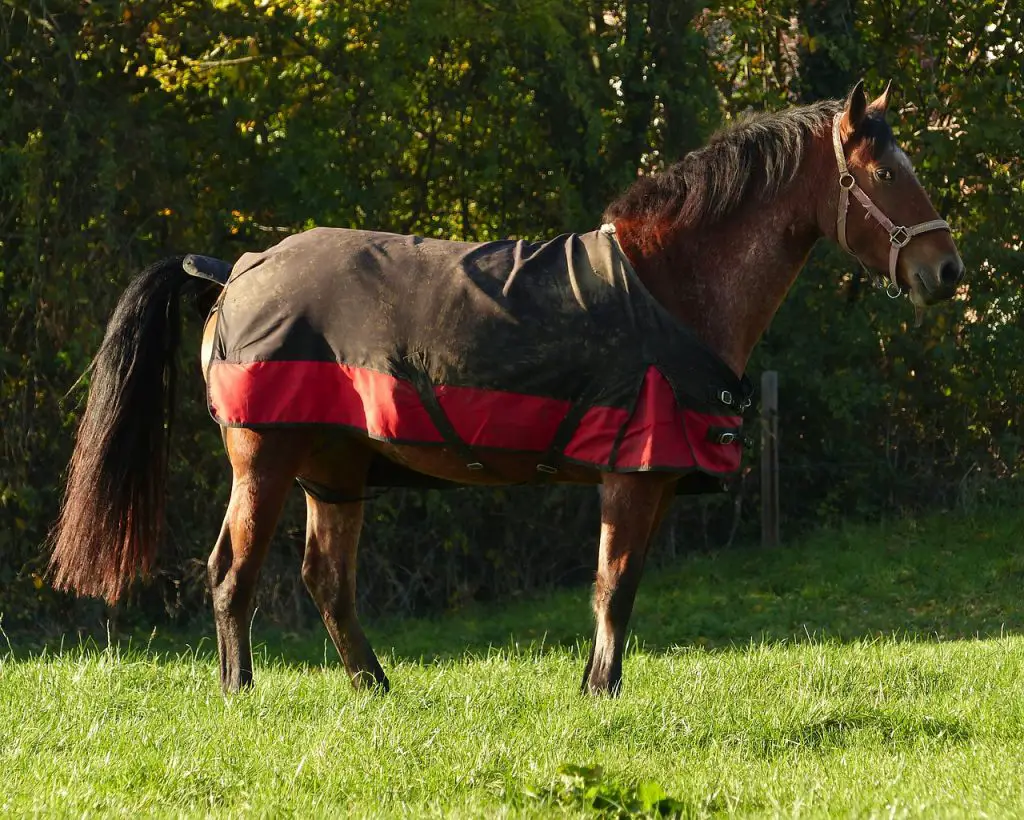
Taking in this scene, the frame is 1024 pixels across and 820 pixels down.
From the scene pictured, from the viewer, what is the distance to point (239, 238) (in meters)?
9.52

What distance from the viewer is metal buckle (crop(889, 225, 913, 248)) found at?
16.7 feet

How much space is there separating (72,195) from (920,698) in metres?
6.39

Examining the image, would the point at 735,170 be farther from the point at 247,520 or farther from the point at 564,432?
the point at 247,520

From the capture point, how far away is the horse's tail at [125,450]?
5.57 m

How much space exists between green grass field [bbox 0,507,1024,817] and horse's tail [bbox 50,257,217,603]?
471 millimetres

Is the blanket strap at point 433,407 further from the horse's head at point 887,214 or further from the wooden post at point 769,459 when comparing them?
the wooden post at point 769,459

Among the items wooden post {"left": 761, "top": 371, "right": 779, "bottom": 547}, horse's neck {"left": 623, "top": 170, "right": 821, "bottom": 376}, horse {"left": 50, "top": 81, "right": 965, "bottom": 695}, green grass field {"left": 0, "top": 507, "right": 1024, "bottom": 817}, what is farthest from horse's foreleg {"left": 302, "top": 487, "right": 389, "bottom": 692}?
wooden post {"left": 761, "top": 371, "right": 779, "bottom": 547}

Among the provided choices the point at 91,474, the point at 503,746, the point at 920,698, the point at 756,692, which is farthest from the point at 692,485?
the point at 91,474

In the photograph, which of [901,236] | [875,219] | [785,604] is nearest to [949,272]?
[901,236]

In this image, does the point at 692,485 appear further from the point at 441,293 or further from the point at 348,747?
the point at 348,747

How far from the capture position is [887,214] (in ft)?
16.9

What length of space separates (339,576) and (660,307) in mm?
1795

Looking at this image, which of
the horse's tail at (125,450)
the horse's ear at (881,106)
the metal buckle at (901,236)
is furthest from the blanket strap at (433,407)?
the horse's ear at (881,106)

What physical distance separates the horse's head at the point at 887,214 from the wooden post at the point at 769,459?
17.3 ft
